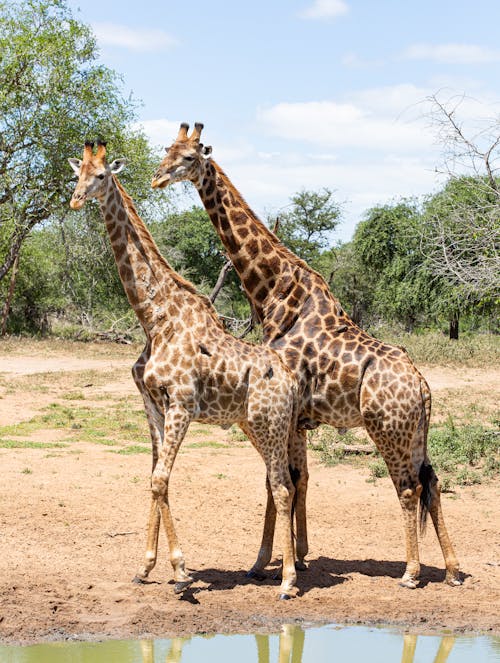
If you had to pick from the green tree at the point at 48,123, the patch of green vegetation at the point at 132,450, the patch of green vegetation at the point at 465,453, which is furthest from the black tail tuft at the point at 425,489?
the green tree at the point at 48,123

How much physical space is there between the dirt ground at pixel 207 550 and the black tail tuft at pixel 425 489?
22.2 inches

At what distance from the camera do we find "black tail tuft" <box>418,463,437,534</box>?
7.35 m

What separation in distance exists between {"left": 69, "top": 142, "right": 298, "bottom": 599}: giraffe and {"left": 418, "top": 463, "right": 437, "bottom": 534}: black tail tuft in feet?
3.56

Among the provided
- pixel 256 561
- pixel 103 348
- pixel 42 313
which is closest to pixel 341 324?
pixel 256 561

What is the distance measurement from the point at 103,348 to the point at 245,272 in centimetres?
1838

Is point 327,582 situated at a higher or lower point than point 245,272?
lower

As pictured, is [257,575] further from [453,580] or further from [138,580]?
[453,580]

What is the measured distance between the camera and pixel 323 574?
766 centimetres

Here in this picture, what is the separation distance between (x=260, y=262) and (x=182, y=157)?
1.09 m

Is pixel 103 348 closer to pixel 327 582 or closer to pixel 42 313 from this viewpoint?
pixel 42 313

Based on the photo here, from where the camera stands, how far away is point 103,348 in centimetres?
2561

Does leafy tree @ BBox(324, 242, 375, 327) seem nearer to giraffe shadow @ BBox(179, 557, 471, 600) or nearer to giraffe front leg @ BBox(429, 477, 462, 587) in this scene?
giraffe shadow @ BBox(179, 557, 471, 600)

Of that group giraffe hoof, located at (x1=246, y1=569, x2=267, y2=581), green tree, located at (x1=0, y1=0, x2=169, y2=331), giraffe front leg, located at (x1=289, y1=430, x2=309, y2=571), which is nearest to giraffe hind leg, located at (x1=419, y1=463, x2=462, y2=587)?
giraffe front leg, located at (x1=289, y1=430, x2=309, y2=571)

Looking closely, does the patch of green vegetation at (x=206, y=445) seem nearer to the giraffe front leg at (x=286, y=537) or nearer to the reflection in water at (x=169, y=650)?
the giraffe front leg at (x=286, y=537)
